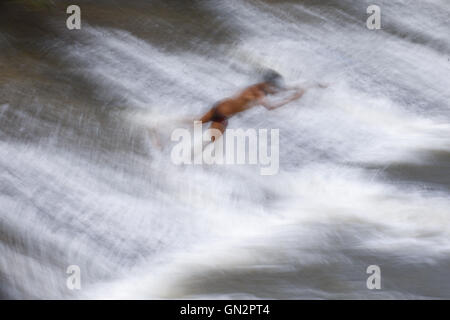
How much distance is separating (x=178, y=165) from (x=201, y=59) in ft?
3.35

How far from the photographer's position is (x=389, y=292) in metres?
2.52

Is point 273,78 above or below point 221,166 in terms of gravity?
above

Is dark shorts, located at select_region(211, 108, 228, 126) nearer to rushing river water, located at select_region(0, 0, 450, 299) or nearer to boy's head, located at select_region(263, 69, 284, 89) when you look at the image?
rushing river water, located at select_region(0, 0, 450, 299)

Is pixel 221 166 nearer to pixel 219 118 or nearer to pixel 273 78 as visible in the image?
pixel 219 118

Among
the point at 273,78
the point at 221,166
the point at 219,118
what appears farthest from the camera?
the point at 273,78

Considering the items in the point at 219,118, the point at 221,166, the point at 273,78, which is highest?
the point at 273,78

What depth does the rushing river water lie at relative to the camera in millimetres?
2639

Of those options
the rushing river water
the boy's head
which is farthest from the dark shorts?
the boy's head

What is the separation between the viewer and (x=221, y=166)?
3234 mm

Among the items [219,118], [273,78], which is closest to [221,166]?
[219,118]

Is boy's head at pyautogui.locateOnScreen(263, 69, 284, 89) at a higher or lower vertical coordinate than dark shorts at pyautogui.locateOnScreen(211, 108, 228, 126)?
higher

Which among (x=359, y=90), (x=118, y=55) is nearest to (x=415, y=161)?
(x=359, y=90)

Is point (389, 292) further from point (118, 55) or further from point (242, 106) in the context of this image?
point (118, 55)

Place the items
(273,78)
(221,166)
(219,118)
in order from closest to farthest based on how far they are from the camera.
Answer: (221,166) < (219,118) < (273,78)
